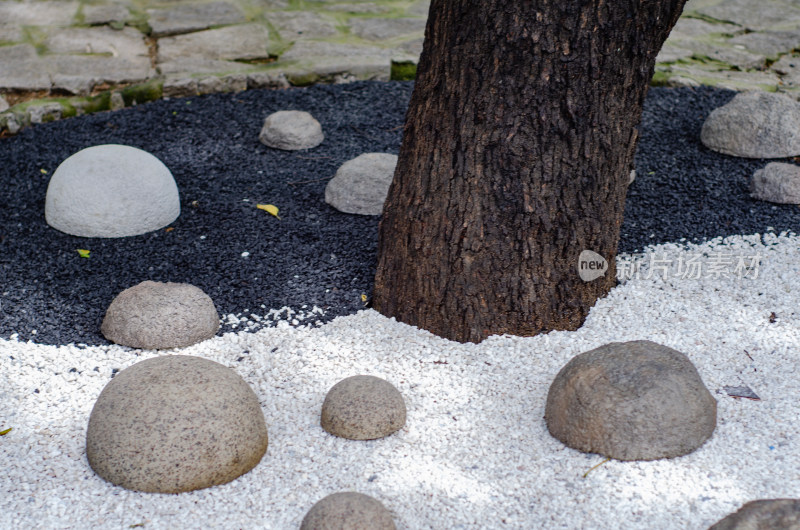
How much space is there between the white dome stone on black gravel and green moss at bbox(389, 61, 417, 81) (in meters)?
1.29

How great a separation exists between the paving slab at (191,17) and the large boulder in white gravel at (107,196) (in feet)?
9.90

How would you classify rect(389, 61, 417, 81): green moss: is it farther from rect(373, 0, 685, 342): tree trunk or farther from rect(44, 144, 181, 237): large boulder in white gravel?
rect(373, 0, 685, 342): tree trunk

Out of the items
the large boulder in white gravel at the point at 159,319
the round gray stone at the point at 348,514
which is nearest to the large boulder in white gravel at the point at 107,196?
the large boulder in white gravel at the point at 159,319

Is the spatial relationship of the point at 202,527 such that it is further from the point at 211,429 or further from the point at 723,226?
the point at 723,226

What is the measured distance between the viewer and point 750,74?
6.11 meters

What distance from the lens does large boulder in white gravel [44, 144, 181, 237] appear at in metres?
3.86

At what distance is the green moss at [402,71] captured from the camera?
5.95 meters

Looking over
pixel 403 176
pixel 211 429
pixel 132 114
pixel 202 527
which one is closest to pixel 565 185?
pixel 403 176

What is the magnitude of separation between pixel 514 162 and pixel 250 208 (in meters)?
1.80

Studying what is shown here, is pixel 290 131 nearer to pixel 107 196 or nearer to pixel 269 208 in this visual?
pixel 269 208

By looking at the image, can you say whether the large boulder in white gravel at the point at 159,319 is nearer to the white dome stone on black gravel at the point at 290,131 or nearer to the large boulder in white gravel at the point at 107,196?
the large boulder in white gravel at the point at 107,196

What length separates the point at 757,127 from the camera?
459 centimetres

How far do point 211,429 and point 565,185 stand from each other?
1.61m

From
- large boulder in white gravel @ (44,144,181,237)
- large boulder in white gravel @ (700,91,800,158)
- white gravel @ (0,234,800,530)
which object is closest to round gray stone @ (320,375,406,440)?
white gravel @ (0,234,800,530)
